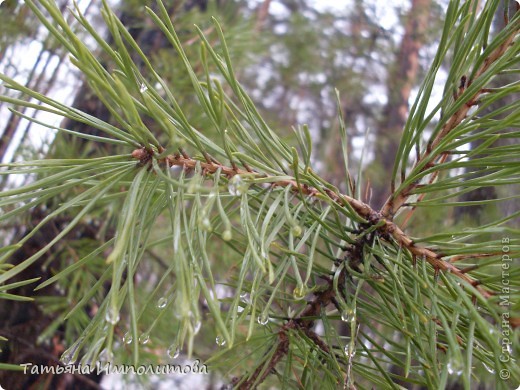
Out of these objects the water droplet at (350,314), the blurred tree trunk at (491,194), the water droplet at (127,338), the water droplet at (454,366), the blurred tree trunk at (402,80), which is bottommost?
the water droplet at (127,338)

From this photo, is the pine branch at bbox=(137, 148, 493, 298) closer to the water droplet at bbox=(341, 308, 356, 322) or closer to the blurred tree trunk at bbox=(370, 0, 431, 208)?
the water droplet at bbox=(341, 308, 356, 322)

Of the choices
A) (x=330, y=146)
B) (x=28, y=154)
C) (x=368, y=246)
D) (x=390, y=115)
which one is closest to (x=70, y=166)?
(x=368, y=246)

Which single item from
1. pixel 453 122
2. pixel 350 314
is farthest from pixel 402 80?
pixel 350 314

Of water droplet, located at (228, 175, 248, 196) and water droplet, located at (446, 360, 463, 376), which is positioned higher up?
water droplet, located at (228, 175, 248, 196)

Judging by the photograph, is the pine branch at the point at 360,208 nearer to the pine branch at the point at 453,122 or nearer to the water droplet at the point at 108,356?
the pine branch at the point at 453,122

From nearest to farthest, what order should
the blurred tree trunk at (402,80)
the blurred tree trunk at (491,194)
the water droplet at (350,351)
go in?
the water droplet at (350,351), the blurred tree trunk at (491,194), the blurred tree trunk at (402,80)

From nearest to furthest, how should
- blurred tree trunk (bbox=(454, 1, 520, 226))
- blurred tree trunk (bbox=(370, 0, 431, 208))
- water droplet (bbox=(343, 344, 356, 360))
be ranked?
water droplet (bbox=(343, 344, 356, 360)) < blurred tree trunk (bbox=(454, 1, 520, 226)) < blurred tree trunk (bbox=(370, 0, 431, 208))

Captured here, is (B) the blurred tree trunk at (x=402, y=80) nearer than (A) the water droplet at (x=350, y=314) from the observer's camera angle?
No

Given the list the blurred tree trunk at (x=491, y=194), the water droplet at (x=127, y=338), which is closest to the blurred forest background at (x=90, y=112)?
the blurred tree trunk at (x=491, y=194)

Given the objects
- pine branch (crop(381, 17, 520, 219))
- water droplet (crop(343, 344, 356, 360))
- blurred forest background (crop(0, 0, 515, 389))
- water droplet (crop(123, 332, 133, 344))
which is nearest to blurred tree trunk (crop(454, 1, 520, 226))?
blurred forest background (crop(0, 0, 515, 389))
